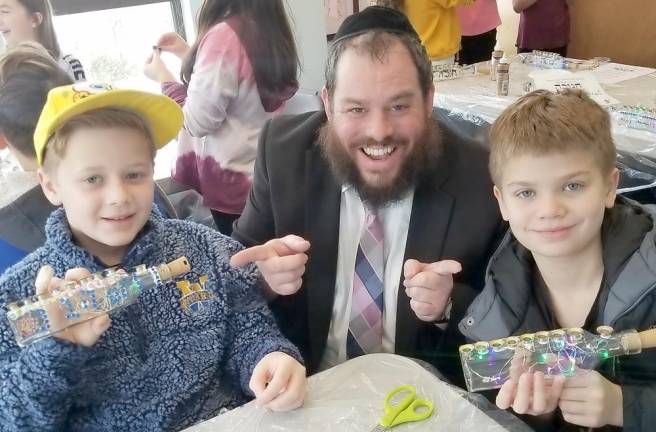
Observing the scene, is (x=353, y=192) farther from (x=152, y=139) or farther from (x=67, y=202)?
(x=67, y=202)

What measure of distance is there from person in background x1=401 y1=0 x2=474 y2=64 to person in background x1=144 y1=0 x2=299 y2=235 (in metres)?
0.72

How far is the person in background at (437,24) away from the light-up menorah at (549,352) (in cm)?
202

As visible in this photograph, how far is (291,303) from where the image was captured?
4.77 ft

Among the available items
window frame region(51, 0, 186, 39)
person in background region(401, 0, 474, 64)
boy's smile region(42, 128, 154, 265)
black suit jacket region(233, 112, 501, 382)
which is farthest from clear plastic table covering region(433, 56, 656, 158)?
boy's smile region(42, 128, 154, 265)

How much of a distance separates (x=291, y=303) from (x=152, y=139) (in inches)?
20.7

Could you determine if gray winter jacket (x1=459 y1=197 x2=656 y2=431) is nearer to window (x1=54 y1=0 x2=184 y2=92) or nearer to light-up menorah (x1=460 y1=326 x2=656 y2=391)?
light-up menorah (x1=460 y1=326 x2=656 y2=391)

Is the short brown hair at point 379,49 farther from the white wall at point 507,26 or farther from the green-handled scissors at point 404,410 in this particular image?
the white wall at point 507,26

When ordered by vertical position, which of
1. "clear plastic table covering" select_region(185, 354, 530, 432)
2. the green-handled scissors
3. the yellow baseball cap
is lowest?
"clear plastic table covering" select_region(185, 354, 530, 432)

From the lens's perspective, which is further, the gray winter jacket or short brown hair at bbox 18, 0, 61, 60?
short brown hair at bbox 18, 0, 61, 60

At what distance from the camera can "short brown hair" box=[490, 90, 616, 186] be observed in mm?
1046

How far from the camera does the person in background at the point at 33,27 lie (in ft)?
6.50

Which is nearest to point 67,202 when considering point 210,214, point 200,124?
point 200,124

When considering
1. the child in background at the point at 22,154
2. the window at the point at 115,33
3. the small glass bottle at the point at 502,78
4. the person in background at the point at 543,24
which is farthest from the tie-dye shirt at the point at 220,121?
the person in background at the point at 543,24

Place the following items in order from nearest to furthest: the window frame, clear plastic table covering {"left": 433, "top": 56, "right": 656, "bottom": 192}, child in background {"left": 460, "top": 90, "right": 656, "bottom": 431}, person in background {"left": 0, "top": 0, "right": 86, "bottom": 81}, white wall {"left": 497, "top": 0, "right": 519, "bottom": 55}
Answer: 1. child in background {"left": 460, "top": 90, "right": 656, "bottom": 431}
2. clear plastic table covering {"left": 433, "top": 56, "right": 656, "bottom": 192}
3. person in background {"left": 0, "top": 0, "right": 86, "bottom": 81}
4. the window frame
5. white wall {"left": 497, "top": 0, "right": 519, "bottom": 55}
